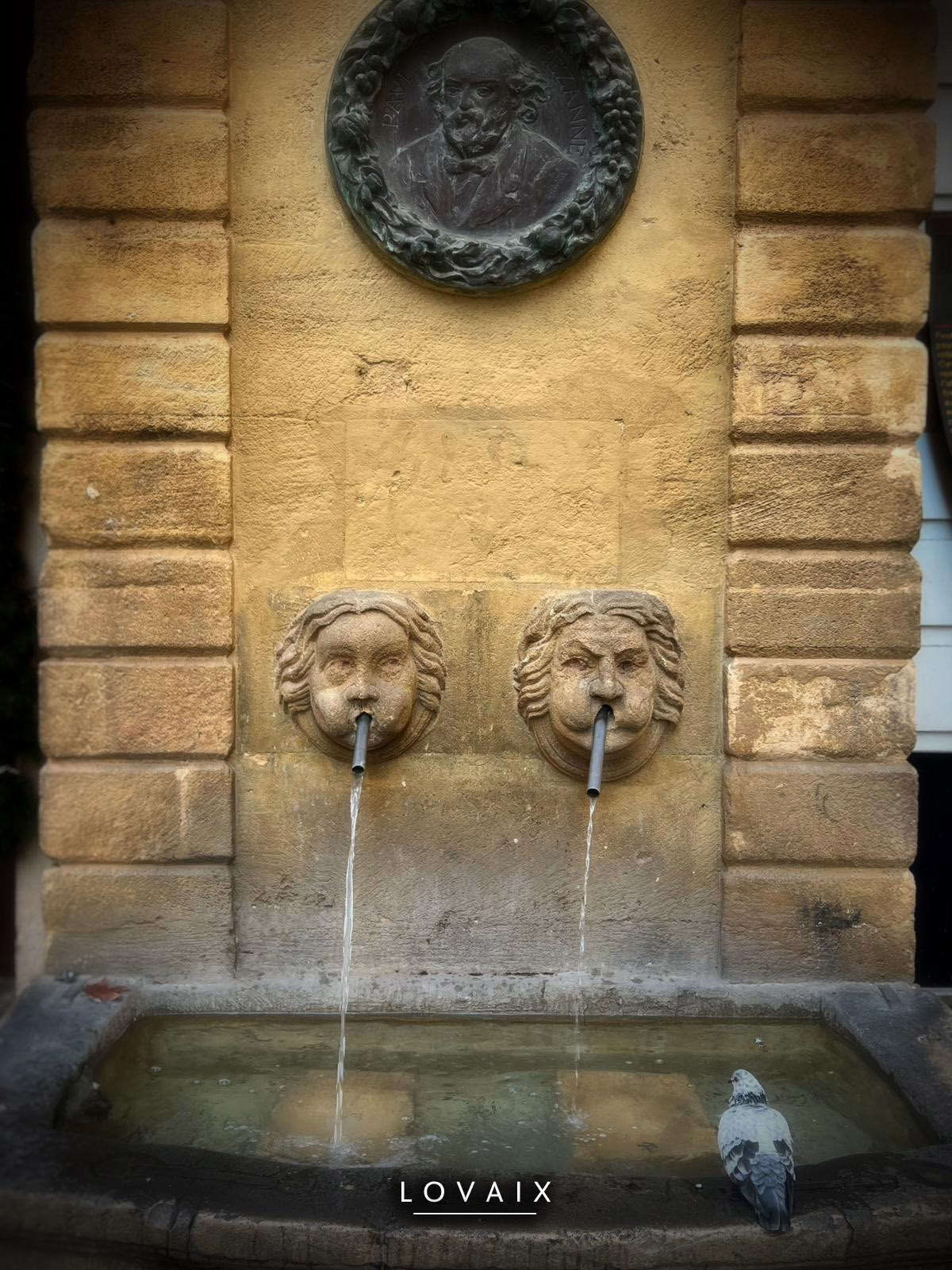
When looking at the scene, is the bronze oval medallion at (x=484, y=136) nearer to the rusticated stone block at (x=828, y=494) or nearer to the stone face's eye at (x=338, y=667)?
the rusticated stone block at (x=828, y=494)

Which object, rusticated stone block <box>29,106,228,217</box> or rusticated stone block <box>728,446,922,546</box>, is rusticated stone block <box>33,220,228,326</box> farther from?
rusticated stone block <box>728,446,922,546</box>

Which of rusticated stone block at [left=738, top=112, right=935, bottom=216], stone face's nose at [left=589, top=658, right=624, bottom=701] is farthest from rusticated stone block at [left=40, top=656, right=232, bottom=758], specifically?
rusticated stone block at [left=738, top=112, right=935, bottom=216]

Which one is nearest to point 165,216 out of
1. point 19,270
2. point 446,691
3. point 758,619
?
point 19,270

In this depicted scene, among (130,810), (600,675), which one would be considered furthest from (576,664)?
(130,810)

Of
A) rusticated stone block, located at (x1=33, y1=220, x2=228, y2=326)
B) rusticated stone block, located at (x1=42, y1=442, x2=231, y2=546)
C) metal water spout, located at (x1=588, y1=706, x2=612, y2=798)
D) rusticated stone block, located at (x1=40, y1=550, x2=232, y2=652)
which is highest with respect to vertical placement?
rusticated stone block, located at (x1=33, y1=220, x2=228, y2=326)

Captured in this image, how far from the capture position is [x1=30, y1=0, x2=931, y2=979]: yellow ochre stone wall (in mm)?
3830

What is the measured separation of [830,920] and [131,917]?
242cm

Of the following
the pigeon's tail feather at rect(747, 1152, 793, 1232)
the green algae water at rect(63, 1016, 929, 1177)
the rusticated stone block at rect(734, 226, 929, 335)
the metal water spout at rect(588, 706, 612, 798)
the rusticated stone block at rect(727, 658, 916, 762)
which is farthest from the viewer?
the rusticated stone block at rect(727, 658, 916, 762)

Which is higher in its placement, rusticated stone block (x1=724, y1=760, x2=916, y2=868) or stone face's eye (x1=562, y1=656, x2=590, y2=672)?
stone face's eye (x1=562, y1=656, x2=590, y2=672)

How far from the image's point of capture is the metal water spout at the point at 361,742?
12.3 feet

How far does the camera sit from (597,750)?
150 inches

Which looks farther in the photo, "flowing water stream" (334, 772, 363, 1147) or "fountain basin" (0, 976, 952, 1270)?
"flowing water stream" (334, 772, 363, 1147)

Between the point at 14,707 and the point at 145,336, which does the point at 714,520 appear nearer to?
the point at 145,336

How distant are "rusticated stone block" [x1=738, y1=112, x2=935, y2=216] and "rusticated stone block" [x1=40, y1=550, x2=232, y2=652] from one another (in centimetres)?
223
